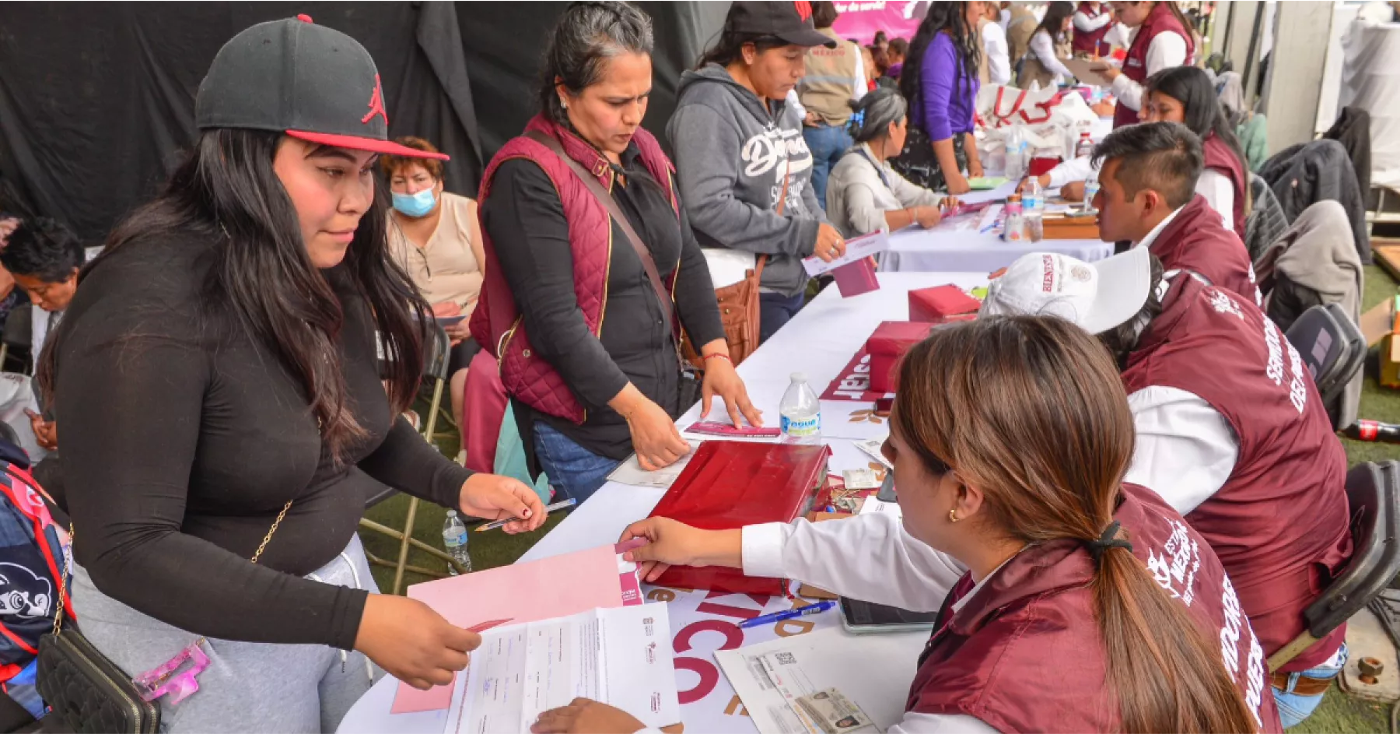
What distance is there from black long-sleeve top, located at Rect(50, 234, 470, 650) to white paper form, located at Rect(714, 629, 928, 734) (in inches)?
20.1

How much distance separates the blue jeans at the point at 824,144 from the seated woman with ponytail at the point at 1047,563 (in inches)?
192

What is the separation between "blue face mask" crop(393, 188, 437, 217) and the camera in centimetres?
392

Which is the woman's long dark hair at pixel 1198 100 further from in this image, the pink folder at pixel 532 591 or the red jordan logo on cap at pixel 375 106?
the red jordan logo on cap at pixel 375 106

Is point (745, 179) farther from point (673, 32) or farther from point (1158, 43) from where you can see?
point (1158, 43)

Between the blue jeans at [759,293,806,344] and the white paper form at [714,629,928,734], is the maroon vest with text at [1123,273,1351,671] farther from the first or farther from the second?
the blue jeans at [759,293,806,344]

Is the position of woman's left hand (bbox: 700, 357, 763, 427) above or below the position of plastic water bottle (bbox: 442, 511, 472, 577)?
above

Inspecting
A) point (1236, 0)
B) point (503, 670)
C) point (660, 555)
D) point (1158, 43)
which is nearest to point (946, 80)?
point (1158, 43)

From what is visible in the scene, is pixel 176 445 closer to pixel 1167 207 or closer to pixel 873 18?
pixel 1167 207

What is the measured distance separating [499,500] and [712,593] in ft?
1.26

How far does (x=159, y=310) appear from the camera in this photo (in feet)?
3.34

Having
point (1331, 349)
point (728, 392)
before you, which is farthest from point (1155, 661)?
point (1331, 349)

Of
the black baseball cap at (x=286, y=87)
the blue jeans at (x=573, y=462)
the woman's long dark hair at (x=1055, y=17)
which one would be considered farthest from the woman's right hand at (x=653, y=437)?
the woman's long dark hair at (x=1055, y=17)

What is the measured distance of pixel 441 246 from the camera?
4133 millimetres

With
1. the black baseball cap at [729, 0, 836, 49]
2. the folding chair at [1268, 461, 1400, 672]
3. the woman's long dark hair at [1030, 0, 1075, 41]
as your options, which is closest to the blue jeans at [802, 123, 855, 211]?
the black baseball cap at [729, 0, 836, 49]
